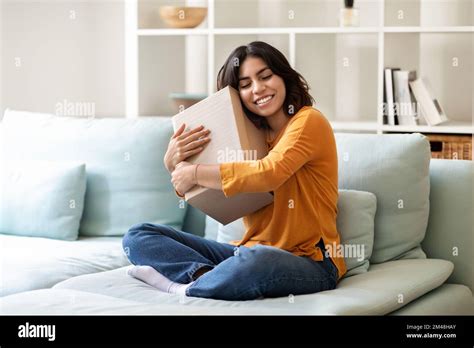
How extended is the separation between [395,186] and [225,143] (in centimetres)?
56

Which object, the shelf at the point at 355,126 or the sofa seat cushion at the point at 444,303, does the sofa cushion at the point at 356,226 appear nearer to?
the sofa seat cushion at the point at 444,303

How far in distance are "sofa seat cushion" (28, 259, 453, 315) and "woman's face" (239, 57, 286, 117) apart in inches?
21.0

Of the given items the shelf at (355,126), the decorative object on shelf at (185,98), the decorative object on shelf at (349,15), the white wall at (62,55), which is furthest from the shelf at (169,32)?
the shelf at (355,126)

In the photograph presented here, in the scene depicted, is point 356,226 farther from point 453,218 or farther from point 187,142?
point 187,142

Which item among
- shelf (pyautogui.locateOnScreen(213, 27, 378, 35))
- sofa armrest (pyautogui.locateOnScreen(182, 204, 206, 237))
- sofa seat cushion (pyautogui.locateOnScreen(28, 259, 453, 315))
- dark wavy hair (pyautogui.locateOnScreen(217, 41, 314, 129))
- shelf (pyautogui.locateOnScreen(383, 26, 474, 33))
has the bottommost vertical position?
sofa seat cushion (pyautogui.locateOnScreen(28, 259, 453, 315))

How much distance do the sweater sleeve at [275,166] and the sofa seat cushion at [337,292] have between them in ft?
0.98

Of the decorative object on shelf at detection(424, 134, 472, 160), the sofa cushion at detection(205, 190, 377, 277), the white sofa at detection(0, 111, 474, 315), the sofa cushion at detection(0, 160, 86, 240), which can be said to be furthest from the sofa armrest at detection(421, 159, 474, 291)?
the sofa cushion at detection(0, 160, 86, 240)

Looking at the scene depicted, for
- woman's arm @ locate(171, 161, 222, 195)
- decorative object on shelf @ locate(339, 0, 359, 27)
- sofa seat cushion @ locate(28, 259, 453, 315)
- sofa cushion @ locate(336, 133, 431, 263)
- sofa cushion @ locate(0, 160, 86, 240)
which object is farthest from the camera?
decorative object on shelf @ locate(339, 0, 359, 27)

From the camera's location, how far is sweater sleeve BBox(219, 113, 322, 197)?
2.25 m

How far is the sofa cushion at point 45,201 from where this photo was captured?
299 cm

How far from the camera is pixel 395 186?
8.46 ft

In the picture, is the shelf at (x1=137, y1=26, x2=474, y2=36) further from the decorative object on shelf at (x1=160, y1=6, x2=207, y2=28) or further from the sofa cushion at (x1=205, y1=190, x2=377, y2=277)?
the sofa cushion at (x1=205, y1=190, x2=377, y2=277)
